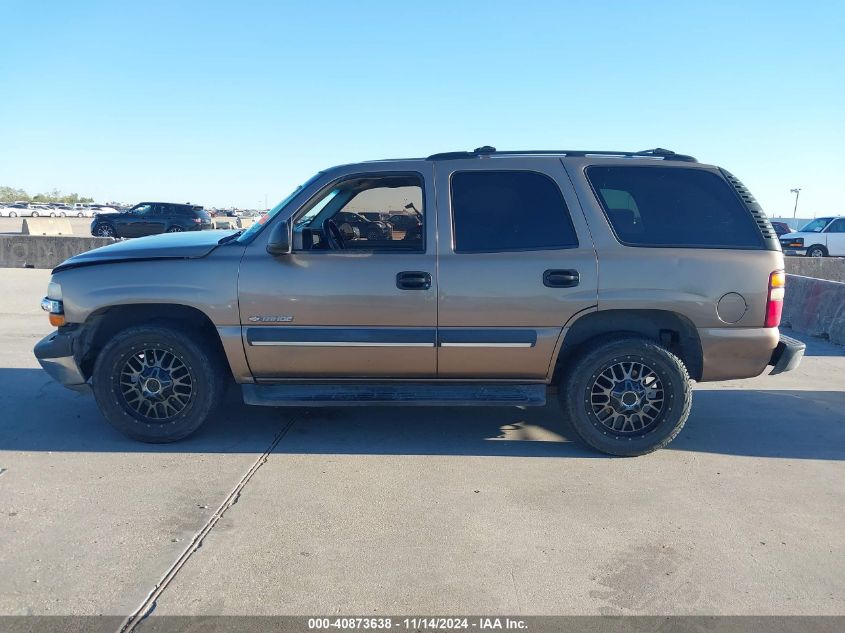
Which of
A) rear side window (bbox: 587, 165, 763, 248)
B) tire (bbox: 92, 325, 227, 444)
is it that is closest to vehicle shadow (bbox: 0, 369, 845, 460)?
tire (bbox: 92, 325, 227, 444)

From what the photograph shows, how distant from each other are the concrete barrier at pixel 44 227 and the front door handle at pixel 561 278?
26.6 meters

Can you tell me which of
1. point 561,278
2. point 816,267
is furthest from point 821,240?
point 561,278

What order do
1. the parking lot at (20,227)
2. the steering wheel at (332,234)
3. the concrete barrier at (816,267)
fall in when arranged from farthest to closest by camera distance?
the parking lot at (20,227)
the concrete barrier at (816,267)
the steering wheel at (332,234)

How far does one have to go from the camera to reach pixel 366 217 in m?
4.95

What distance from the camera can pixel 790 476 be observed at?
416 cm

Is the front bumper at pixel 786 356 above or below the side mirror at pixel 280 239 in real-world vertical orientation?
below

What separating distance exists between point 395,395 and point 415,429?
62cm

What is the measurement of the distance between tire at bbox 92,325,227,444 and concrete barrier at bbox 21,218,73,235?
24.9 metres

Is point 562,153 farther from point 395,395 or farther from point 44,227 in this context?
point 44,227

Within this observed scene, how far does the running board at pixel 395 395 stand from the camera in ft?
14.3

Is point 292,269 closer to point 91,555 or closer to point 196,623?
point 91,555

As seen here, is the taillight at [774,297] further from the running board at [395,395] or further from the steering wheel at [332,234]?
the steering wheel at [332,234]

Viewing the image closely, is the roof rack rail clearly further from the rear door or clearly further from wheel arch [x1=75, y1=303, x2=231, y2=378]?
wheel arch [x1=75, y1=303, x2=231, y2=378]

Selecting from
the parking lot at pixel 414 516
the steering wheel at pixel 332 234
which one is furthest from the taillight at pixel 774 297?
the steering wheel at pixel 332 234
